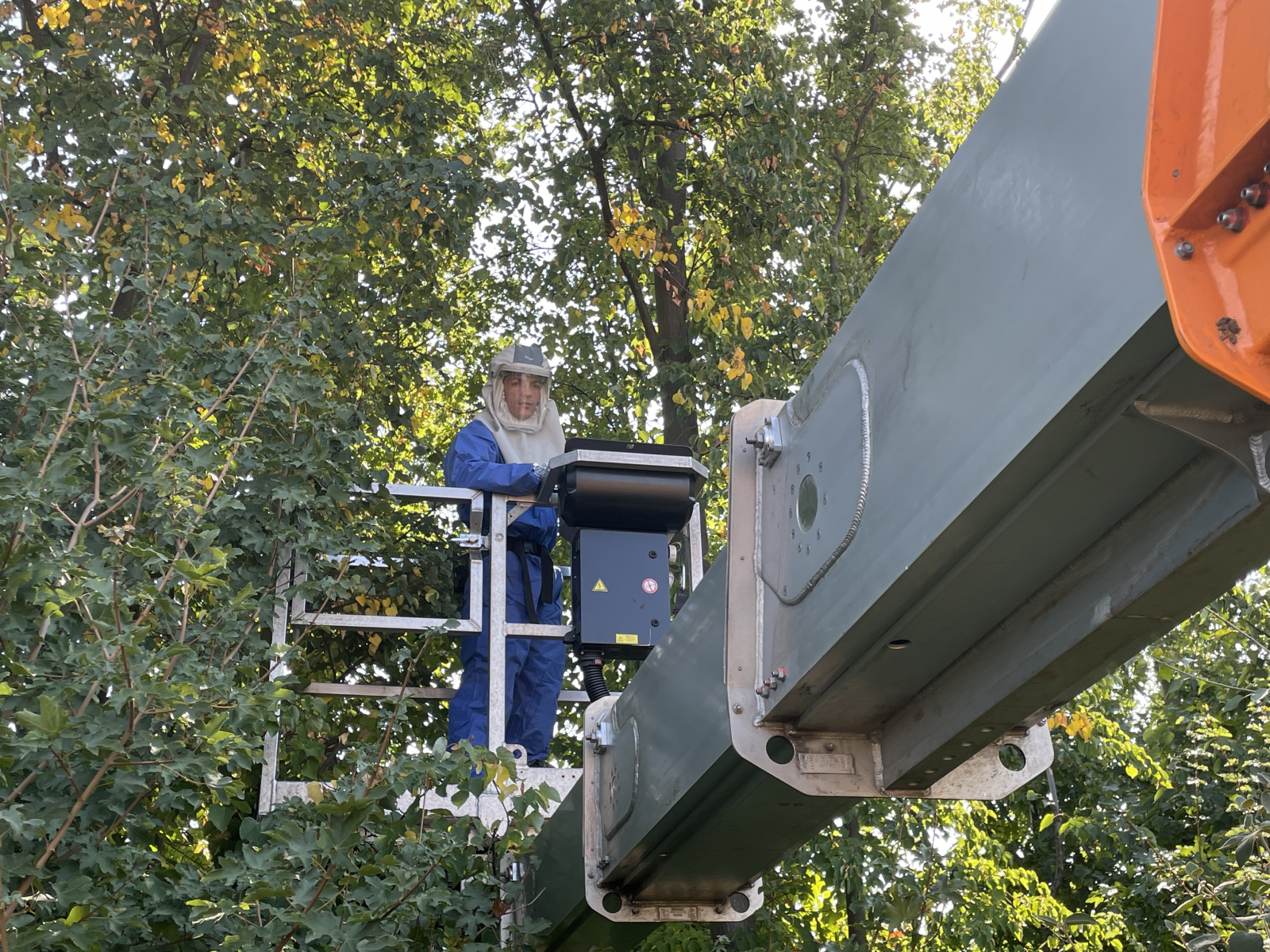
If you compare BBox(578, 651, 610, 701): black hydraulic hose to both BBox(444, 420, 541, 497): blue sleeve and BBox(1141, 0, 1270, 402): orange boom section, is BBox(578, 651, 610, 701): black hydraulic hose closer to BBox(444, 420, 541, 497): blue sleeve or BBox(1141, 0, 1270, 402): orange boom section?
BBox(444, 420, 541, 497): blue sleeve

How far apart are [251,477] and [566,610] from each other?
4295mm

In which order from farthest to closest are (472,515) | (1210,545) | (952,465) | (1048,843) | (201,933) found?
(1048,843) < (472,515) < (201,933) < (952,465) < (1210,545)

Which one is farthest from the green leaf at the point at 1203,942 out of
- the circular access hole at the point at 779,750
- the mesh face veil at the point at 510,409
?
the mesh face veil at the point at 510,409

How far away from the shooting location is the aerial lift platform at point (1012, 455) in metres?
1.19

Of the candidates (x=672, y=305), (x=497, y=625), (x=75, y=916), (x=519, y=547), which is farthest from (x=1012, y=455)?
(x=672, y=305)

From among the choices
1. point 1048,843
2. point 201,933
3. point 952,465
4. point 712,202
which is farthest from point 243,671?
point 1048,843

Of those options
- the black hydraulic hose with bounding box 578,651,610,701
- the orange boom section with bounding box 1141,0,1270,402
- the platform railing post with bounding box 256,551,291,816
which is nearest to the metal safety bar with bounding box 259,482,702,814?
the platform railing post with bounding box 256,551,291,816

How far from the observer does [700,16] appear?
7.79 m

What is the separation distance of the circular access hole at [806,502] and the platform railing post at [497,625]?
8.66ft

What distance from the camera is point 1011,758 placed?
2.16m

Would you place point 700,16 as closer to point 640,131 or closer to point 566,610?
point 640,131

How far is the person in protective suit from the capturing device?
5.06 m

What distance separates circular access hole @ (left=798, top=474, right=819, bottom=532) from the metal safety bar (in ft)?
7.88

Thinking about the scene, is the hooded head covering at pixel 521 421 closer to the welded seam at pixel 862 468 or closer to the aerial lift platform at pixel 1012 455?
the aerial lift platform at pixel 1012 455
